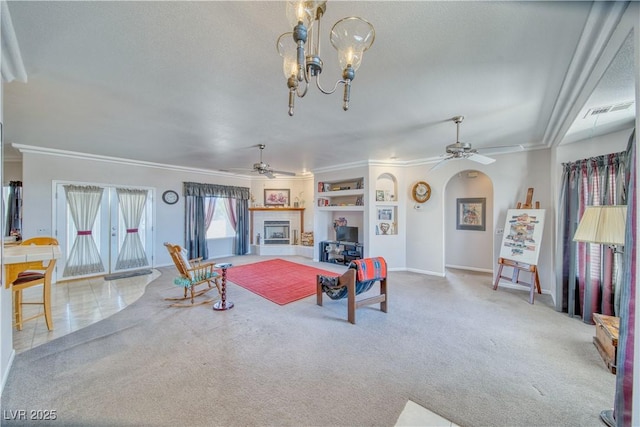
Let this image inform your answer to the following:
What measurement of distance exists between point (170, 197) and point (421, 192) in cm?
614

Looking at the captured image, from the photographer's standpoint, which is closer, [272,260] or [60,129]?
[60,129]

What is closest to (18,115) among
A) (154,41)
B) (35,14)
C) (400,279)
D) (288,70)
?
(35,14)

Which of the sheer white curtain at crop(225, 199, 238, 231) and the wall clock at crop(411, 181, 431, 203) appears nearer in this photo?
the wall clock at crop(411, 181, 431, 203)

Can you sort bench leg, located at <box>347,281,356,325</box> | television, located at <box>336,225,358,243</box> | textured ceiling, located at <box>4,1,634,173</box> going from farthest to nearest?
television, located at <box>336,225,358,243</box> → bench leg, located at <box>347,281,356,325</box> → textured ceiling, located at <box>4,1,634,173</box>

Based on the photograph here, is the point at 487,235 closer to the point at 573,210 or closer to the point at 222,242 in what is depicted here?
the point at 573,210

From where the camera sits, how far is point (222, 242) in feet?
24.8

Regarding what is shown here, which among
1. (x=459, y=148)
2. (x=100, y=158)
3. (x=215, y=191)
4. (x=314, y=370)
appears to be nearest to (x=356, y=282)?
(x=314, y=370)

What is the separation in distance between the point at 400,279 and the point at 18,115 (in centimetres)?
625

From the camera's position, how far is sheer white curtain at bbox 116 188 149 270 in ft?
18.5

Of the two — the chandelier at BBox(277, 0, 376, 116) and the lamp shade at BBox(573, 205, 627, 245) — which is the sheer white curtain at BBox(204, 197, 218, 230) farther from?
A: the lamp shade at BBox(573, 205, 627, 245)

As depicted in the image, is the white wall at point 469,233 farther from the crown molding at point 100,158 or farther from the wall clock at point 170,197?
the wall clock at point 170,197

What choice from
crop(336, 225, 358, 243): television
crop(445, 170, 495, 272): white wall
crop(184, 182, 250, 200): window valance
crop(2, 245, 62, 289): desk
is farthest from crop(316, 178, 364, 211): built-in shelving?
crop(2, 245, 62, 289): desk

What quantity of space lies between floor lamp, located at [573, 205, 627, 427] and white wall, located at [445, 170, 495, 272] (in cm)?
373

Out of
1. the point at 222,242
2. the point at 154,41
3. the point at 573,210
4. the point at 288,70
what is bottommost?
the point at 222,242
